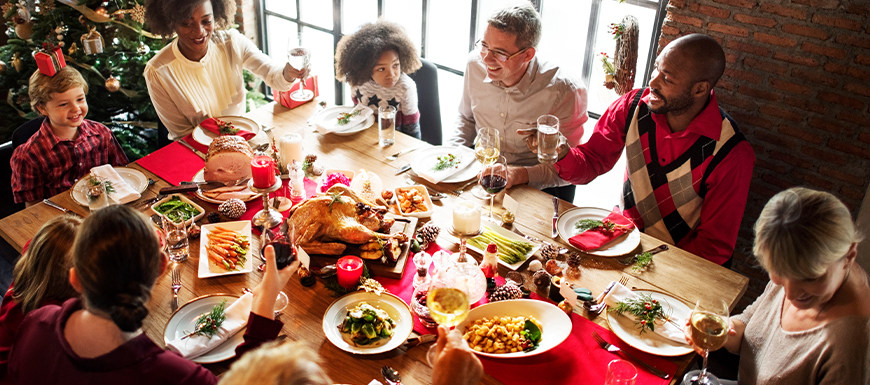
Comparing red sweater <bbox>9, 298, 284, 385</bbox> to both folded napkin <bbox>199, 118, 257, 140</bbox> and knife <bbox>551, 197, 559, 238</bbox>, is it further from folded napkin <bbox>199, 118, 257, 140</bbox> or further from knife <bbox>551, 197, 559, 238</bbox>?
folded napkin <bbox>199, 118, 257, 140</bbox>

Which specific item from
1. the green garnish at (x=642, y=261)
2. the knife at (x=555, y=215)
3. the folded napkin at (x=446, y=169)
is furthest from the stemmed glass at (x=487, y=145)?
the green garnish at (x=642, y=261)

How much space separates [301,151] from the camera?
2.94 metres

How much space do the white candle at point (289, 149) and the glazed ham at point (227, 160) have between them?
168 mm

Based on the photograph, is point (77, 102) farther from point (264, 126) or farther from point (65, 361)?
point (65, 361)

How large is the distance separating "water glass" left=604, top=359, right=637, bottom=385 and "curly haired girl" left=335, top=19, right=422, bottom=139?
7.67ft

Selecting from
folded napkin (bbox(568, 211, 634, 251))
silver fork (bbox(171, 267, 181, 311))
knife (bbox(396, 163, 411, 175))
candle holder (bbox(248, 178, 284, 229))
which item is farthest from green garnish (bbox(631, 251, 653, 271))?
silver fork (bbox(171, 267, 181, 311))

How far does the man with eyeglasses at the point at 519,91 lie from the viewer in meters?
3.14

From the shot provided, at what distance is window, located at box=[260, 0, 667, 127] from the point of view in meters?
3.89

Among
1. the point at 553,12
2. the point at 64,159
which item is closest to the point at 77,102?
the point at 64,159

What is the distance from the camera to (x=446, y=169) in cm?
294

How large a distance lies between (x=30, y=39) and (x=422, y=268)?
3630 mm

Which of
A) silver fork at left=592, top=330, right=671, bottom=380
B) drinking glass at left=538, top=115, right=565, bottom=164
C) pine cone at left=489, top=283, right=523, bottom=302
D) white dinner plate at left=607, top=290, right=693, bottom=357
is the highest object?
drinking glass at left=538, top=115, right=565, bottom=164

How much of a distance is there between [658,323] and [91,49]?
3.94 m

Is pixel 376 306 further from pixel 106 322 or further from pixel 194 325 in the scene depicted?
pixel 106 322
